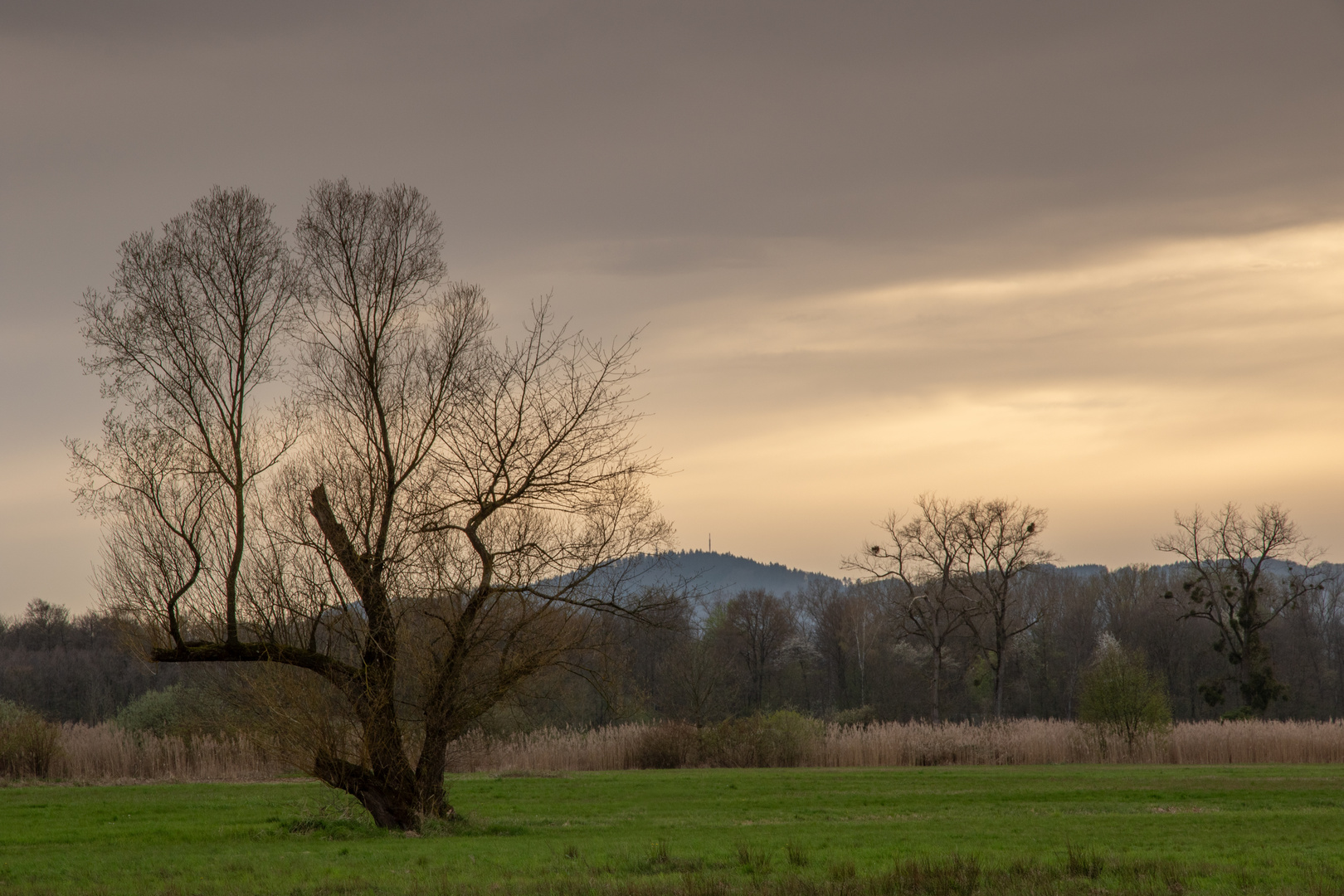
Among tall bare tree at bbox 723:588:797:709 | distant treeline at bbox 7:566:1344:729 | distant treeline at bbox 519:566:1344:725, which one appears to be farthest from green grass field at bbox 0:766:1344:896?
tall bare tree at bbox 723:588:797:709

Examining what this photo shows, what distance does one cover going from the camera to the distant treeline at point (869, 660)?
221ft

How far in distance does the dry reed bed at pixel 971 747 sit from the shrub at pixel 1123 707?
429 mm

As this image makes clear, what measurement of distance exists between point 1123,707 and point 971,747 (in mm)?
5184

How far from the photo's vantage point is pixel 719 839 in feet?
49.9

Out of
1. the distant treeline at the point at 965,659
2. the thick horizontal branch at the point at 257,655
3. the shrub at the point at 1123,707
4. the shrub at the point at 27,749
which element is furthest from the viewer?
the distant treeline at the point at 965,659

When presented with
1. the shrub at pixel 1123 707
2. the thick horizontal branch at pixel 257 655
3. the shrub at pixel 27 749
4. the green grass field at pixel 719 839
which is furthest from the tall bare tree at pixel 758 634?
the thick horizontal branch at pixel 257 655

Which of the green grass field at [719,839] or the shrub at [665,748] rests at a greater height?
the green grass field at [719,839]

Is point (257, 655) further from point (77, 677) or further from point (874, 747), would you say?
point (77, 677)

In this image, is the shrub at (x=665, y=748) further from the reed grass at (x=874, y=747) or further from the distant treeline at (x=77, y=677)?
the distant treeline at (x=77, y=677)

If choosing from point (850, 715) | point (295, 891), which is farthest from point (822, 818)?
point (850, 715)

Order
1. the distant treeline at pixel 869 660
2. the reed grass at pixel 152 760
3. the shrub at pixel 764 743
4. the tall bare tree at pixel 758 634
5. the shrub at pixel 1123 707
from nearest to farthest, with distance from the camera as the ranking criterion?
the reed grass at pixel 152 760, the shrub at pixel 1123 707, the shrub at pixel 764 743, the distant treeline at pixel 869 660, the tall bare tree at pixel 758 634

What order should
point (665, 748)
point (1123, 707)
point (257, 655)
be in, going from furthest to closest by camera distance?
point (665, 748) < point (1123, 707) < point (257, 655)

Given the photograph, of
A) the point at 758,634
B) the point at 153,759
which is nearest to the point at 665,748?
the point at 153,759

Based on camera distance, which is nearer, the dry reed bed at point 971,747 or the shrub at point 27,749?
the shrub at point 27,749
